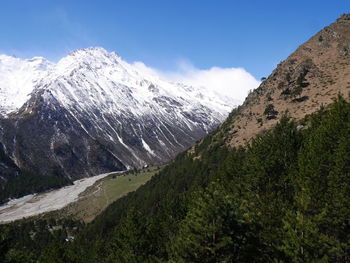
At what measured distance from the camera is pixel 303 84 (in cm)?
12550

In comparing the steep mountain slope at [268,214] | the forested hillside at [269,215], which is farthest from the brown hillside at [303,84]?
the steep mountain slope at [268,214]

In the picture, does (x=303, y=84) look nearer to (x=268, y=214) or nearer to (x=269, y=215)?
(x=268, y=214)

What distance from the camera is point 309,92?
396 ft

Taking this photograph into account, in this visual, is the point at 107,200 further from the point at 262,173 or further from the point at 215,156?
the point at 262,173

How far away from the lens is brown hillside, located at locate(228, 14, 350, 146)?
4503 inches

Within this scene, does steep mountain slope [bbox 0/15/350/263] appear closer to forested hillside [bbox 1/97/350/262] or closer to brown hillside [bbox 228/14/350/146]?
forested hillside [bbox 1/97/350/262]

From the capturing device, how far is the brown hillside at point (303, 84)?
375ft

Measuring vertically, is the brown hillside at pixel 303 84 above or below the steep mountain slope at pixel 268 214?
above

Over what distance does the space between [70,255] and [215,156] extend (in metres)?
71.5

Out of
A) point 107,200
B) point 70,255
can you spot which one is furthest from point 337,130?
point 107,200

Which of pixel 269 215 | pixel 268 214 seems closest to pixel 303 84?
pixel 268 214

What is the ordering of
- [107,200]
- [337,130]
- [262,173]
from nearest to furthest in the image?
1. [337,130]
2. [262,173]
3. [107,200]

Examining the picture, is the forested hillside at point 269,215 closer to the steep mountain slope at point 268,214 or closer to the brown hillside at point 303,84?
the steep mountain slope at point 268,214

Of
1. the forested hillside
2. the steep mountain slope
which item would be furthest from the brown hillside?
the steep mountain slope
